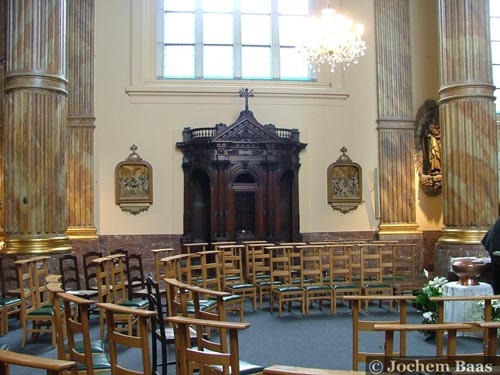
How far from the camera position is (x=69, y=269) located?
7.91m

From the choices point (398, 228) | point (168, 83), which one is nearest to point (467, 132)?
point (398, 228)

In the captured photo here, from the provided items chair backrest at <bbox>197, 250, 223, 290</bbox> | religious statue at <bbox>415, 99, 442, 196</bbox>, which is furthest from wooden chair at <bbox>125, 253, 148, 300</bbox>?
religious statue at <bbox>415, 99, 442, 196</bbox>

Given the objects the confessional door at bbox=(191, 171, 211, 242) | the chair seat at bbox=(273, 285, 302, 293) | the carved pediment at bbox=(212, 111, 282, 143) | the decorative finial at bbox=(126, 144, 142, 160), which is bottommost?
the chair seat at bbox=(273, 285, 302, 293)

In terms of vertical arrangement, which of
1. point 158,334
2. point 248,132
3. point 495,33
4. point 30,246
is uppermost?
point 495,33

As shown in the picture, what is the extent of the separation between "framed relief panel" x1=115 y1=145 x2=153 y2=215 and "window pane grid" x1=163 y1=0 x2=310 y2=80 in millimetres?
2092

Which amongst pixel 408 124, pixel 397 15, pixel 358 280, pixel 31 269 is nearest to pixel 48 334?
pixel 31 269

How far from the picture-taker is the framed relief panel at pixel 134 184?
1141 centimetres

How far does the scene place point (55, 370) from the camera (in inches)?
83.8

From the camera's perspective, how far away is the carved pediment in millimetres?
11266

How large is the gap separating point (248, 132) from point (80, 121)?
3510 millimetres

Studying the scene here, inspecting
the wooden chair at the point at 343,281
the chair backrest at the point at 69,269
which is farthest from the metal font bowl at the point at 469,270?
the chair backrest at the point at 69,269

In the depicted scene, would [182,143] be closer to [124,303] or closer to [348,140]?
[348,140]

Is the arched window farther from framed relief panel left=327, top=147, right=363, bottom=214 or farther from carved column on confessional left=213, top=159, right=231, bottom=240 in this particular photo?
carved column on confessional left=213, top=159, right=231, bottom=240

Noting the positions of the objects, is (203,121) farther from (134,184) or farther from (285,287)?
(285,287)
